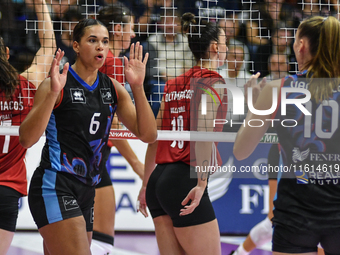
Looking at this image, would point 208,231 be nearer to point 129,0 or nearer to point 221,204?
point 221,204

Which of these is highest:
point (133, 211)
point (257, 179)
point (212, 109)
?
point (212, 109)

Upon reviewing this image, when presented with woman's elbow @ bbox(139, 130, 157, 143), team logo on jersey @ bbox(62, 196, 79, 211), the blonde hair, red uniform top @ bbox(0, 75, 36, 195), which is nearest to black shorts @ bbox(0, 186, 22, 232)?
red uniform top @ bbox(0, 75, 36, 195)

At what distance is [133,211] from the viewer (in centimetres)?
633

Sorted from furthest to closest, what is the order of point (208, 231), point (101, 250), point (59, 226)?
1. point (101, 250)
2. point (208, 231)
3. point (59, 226)

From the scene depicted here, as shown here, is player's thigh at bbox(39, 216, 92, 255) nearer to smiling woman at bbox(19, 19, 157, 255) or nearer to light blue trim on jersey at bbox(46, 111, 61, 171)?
smiling woman at bbox(19, 19, 157, 255)

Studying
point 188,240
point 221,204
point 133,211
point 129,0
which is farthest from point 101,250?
point 129,0

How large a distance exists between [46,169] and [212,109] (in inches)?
48.6

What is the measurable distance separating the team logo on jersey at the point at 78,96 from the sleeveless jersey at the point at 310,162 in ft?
4.26

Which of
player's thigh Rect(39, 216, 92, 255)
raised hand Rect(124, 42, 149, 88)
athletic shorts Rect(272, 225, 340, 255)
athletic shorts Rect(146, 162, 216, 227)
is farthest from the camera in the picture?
athletic shorts Rect(146, 162, 216, 227)

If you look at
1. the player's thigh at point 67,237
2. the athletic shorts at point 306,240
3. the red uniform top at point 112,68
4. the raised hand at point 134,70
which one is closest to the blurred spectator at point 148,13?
the red uniform top at point 112,68

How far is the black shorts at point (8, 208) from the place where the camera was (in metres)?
3.32

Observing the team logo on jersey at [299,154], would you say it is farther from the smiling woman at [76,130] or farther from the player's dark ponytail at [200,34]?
the player's dark ponytail at [200,34]

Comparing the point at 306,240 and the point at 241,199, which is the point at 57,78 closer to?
the point at 306,240

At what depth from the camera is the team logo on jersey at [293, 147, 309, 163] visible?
238 centimetres
